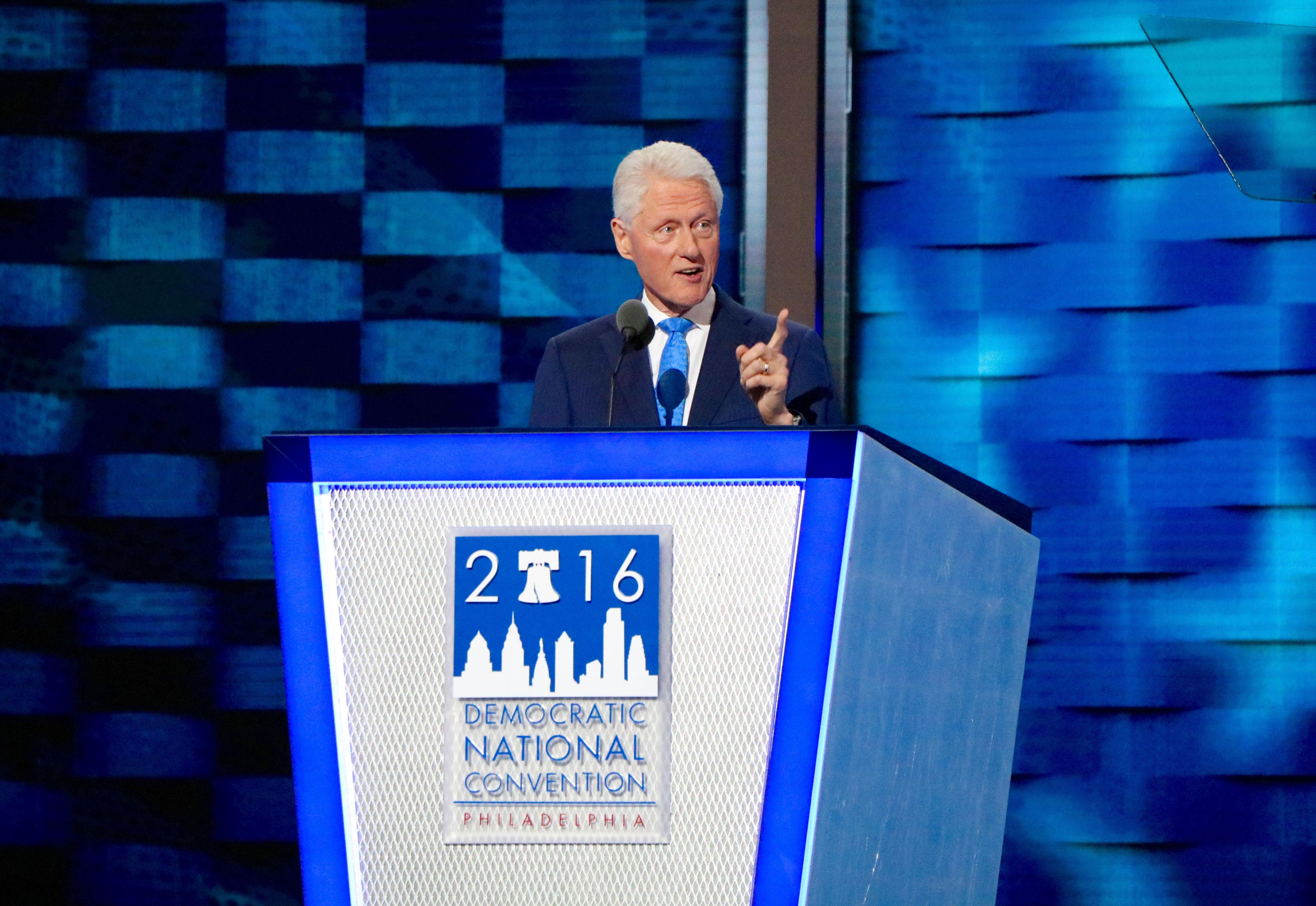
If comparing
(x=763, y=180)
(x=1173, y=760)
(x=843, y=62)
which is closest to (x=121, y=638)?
(x=763, y=180)

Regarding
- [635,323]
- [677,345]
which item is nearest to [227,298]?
[677,345]

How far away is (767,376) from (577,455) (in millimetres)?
439

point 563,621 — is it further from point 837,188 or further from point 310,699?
point 837,188

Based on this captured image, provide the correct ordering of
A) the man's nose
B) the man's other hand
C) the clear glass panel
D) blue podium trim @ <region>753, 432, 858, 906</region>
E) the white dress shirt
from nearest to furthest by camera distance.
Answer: blue podium trim @ <region>753, 432, 858, 906</region> → the man's other hand → the white dress shirt → the man's nose → the clear glass panel

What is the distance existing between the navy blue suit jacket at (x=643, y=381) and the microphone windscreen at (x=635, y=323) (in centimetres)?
22

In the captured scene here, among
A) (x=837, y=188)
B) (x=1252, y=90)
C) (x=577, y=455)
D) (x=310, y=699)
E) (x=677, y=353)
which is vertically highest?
(x=1252, y=90)

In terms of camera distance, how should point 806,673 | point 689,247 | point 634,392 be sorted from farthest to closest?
point 689,247
point 634,392
point 806,673

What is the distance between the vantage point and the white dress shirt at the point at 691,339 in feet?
7.20

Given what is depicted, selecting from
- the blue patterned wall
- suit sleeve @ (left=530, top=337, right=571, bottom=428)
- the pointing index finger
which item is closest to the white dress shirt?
suit sleeve @ (left=530, top=337, right=571, bottom=428)

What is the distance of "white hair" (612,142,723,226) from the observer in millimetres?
2385

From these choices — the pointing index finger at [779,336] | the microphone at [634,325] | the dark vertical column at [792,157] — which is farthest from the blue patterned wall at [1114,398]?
the microphone at [634,325]

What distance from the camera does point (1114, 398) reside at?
3.39 meters

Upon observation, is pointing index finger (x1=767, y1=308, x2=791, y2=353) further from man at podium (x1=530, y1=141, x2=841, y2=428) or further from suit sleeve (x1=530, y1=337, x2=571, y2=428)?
suit sleeve (x1=530, y1=337, x2=571, y2=428)

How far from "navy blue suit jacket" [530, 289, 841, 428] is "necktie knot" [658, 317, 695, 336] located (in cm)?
4
